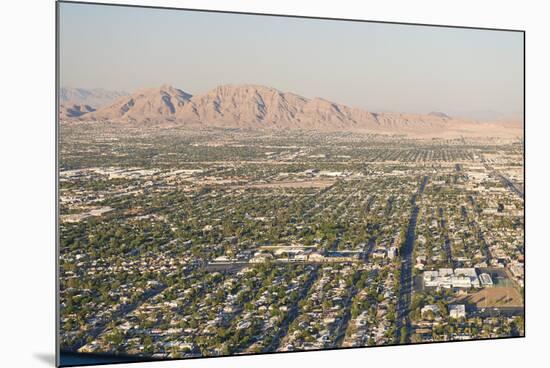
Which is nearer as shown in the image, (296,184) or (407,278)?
(407,278)

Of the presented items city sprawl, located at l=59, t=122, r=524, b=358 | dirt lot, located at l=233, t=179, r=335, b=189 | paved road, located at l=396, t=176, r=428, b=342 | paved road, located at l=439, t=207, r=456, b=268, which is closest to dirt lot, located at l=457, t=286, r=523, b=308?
city sprawl, located at l=59, t=122, r=524, b=358

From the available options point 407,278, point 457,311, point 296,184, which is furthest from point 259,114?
point 457,311

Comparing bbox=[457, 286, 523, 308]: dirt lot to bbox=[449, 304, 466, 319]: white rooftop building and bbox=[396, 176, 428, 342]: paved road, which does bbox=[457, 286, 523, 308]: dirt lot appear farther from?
bbox=[396, 176, 428, 342]: paved road

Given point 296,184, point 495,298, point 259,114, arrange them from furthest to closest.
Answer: point 296,184 < point 495,298 < point 259,114

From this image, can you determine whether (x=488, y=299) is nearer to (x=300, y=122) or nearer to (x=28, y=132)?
(x=300, y=122)

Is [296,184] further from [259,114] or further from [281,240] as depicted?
[259,114]
